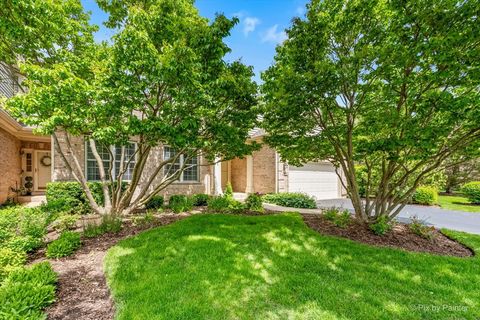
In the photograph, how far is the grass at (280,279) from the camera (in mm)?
2932

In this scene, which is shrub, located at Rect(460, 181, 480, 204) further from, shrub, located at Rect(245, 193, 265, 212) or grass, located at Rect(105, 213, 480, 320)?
shrub, located at Rect(245, 193, 265, 212)

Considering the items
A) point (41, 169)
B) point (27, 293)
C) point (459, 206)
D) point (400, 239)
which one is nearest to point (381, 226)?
point (400, 239)

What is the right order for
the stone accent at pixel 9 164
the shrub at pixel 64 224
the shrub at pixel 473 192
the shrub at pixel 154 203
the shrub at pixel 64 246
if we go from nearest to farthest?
1. the shrub at pixel 64 246
2. the shrub at pixel 64 224
3. the stone accent at pixel 9 164
4. the shrub at pixel 154 203
5. the shrub at pixel 473 192

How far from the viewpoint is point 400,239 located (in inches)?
217

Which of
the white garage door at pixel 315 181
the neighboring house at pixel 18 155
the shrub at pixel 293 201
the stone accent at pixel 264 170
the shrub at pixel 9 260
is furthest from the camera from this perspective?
the white garage door at pixel 315 181

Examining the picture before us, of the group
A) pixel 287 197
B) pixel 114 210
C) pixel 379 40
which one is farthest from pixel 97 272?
pixel 287 197

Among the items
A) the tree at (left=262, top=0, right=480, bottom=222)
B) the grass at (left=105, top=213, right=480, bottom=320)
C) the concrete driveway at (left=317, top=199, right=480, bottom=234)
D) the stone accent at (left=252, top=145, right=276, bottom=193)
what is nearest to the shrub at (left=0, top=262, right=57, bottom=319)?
the grass at (left=105, top=213, right=480, bottom=320)

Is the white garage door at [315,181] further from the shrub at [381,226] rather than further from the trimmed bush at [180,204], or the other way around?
the shrub at [381,226]

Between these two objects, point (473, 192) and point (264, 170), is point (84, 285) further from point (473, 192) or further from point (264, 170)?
point (473, 192)

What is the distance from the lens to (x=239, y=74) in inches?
256

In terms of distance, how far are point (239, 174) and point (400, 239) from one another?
10767 mm

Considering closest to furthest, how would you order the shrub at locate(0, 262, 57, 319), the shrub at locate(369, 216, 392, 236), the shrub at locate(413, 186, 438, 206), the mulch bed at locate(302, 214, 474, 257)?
the shrub at locate(0, 262, 57, 319)
the mulch bed at locate(302, 214, 474, 257)
the shrub at locate(369, 216, 392, 236)
the shrub at locate(413, 186, 438, 206)

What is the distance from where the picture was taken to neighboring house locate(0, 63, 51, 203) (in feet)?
30.9

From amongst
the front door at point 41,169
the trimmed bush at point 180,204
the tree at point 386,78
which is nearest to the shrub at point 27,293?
the trimmed bush at point 180,204
